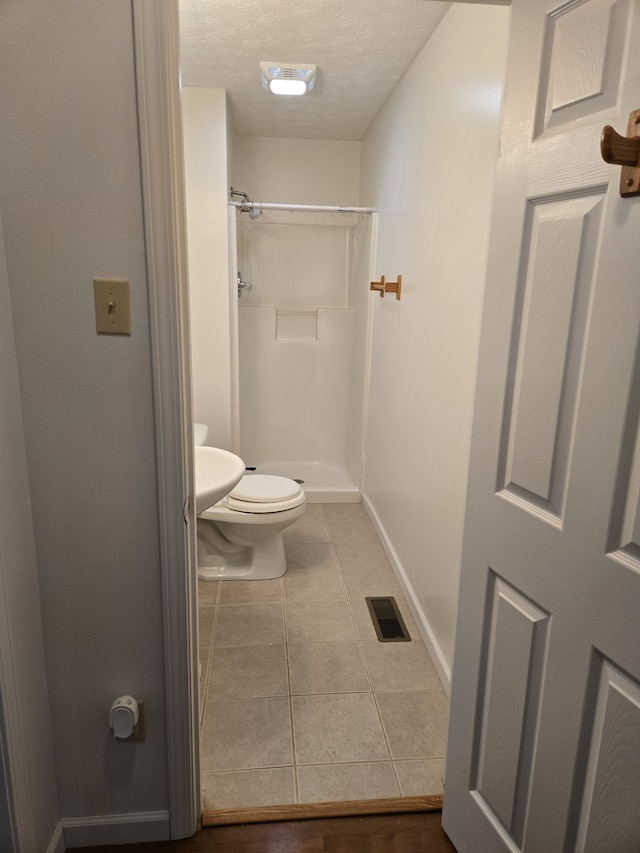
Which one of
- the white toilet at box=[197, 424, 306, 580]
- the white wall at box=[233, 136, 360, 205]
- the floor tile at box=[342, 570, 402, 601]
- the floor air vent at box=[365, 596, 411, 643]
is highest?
the white wall at box=[233, 136, 360, 205]

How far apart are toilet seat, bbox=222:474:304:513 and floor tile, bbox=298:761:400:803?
1170 millimetres

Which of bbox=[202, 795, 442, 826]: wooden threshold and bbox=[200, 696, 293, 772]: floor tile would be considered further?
bbox=[200, 696, 293, 772]: floor tile

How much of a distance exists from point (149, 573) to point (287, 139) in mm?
3266

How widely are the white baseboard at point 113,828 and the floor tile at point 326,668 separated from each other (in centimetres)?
66

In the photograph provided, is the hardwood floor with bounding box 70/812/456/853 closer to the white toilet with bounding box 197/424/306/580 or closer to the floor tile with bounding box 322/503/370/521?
the white toilet with bounding box 197/424/306/580

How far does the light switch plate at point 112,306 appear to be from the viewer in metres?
1.12

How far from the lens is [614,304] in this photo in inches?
34.4

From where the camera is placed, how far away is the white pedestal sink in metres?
1.90

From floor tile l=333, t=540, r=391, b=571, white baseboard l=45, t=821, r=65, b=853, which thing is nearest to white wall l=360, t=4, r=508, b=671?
floor tile l=333, t=540, r=391, b=571

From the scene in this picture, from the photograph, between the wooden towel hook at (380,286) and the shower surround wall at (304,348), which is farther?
the shower surround wall at (304,348)

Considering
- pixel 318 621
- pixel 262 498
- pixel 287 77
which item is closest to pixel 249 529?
pixel 262 498

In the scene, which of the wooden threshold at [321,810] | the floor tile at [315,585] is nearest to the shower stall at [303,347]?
the floor tile at [315,585]

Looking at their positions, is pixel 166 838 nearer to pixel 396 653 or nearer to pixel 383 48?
pixel 396 653

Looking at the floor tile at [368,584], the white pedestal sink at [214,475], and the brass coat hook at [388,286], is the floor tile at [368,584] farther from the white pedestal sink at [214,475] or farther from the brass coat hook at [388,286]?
the brass coat hook at [388,286]
